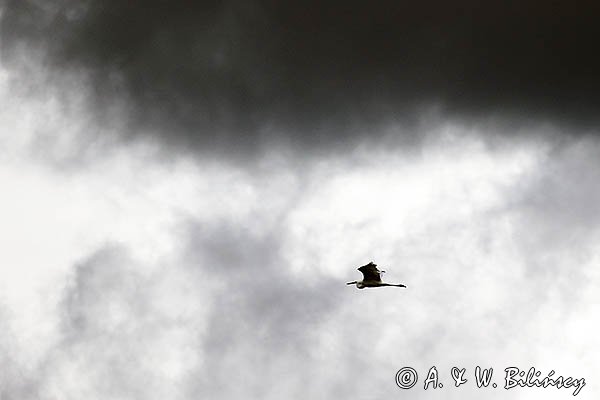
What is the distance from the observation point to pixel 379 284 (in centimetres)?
19912
